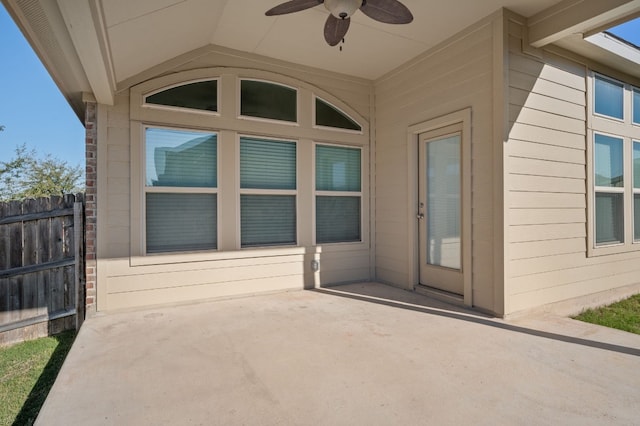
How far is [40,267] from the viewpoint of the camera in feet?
12.1

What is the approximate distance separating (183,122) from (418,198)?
3.06m

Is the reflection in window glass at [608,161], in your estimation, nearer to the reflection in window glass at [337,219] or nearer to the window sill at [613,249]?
the window sill at [613,249]

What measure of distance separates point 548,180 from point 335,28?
2.75 m

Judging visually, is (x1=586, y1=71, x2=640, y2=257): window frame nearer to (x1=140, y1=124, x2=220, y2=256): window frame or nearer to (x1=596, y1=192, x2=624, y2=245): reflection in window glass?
(x1=596, y1=192, x2=624, y2=245): reflection in window glass

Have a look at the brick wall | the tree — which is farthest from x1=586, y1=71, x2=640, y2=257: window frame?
the tree

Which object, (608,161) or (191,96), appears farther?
(608,161)

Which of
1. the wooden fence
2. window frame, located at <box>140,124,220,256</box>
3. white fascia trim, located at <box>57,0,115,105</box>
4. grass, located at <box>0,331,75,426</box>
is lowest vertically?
grass, located at <box>0,331,75,426</box>

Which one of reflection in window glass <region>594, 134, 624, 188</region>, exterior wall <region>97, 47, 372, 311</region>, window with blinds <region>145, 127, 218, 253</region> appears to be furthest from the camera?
reflection in window glass <region>594, 134, 624, 188</region>

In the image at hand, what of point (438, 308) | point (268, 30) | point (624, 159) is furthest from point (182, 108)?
point (624, 159)

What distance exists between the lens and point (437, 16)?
3.48m

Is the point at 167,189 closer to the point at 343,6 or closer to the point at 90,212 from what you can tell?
the point at 90,212

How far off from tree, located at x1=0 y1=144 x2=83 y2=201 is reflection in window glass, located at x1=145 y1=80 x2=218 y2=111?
11.1 m

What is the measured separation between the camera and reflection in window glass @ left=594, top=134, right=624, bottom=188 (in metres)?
4.32

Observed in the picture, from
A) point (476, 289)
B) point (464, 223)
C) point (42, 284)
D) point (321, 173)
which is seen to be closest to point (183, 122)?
point (321, 173)
